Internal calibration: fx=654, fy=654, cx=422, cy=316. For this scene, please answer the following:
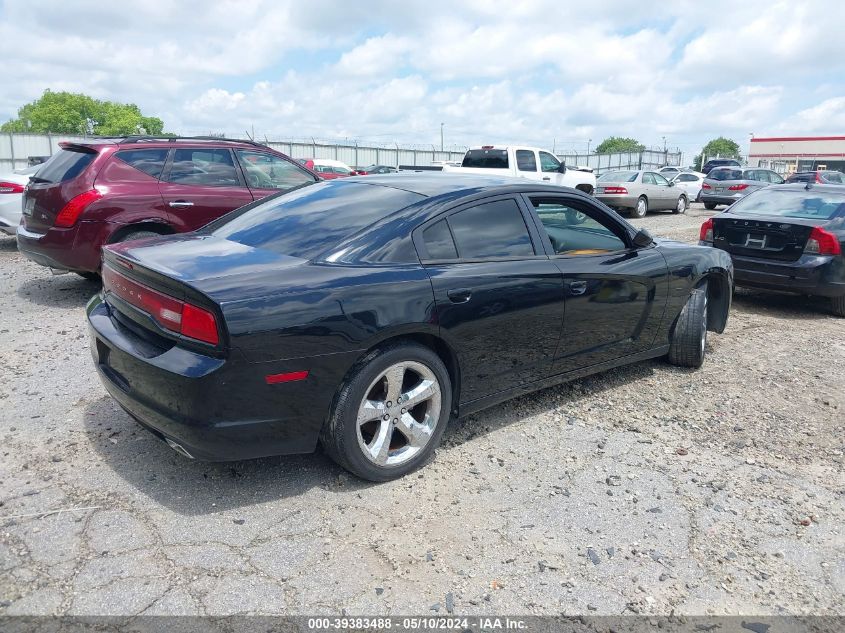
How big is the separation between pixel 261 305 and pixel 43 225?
16.0ft

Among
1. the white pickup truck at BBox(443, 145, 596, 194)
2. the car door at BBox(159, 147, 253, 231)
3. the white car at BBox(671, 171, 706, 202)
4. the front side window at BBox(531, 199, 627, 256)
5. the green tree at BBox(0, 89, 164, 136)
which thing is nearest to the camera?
the front side window at BBox(531, 199, 627, 256)

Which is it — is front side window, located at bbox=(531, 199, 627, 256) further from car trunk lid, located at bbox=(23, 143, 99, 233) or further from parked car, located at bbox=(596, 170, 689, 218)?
parked car, located at bbox=(596, 170, 689, 218)

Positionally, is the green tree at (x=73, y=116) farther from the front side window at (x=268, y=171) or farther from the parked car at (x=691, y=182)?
the front side window at (x=268, y=171)

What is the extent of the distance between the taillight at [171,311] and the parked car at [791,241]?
655cm

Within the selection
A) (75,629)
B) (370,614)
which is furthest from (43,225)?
(370,614)

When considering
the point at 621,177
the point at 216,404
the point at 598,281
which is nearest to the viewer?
the point at 216,404

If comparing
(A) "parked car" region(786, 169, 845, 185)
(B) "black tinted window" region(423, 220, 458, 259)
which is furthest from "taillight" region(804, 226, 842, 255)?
(A) "parked car" region(786, 169, 845, 185)

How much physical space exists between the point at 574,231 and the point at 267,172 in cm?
470

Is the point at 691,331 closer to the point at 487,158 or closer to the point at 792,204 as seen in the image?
the point at 792,204

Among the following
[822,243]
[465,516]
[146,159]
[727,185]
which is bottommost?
[465,516]

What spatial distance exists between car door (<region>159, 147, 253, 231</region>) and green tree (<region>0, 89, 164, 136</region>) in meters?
110

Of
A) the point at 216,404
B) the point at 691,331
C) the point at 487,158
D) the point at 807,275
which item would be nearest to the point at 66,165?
the point at 216,404

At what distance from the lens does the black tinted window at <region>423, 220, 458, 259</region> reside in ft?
11.5

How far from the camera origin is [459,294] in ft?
11.3
